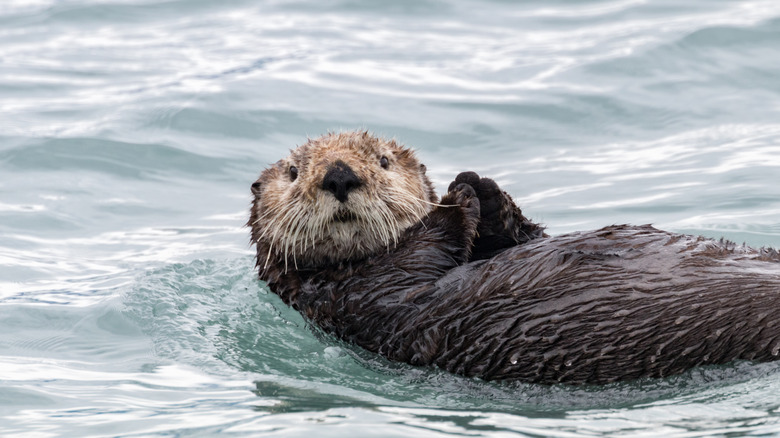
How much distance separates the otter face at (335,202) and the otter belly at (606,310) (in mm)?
539

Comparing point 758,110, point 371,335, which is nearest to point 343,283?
point 371,335

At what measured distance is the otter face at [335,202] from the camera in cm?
488

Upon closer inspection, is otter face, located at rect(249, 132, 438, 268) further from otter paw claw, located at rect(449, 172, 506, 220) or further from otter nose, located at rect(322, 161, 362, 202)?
otter paw claw, located at rect(449, 172, 506, 220)

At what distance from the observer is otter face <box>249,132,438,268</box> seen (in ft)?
16.0

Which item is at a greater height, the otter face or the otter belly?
the otter face

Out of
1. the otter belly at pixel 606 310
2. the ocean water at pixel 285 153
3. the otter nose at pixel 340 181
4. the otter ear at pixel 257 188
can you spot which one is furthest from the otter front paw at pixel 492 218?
the otter ear at pixel 257 188

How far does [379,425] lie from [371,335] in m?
0.83

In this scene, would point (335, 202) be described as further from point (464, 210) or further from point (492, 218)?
point (492, 218)

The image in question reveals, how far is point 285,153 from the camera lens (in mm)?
9578

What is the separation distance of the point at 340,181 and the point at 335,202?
126 millimetres

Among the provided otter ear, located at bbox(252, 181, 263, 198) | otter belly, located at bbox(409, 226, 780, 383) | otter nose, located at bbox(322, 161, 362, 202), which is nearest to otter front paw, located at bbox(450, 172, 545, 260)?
otter belly, located at bbox(409, 226, 780, 383)

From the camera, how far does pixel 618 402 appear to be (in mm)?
4246

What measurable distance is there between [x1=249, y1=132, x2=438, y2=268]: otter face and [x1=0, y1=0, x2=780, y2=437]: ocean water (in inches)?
20.3

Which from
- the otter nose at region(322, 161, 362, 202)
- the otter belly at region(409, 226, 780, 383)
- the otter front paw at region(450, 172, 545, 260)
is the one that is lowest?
the otter belly at region(409, 226, 780, 383)
